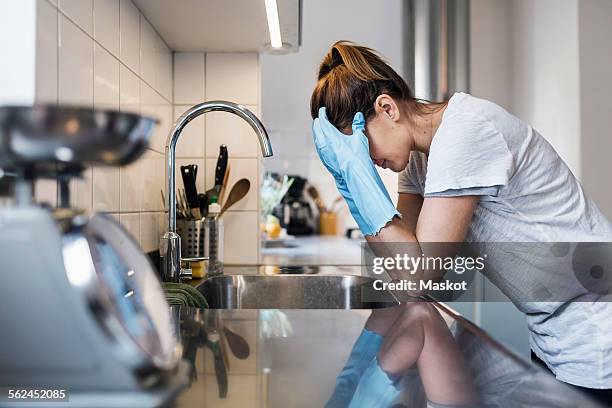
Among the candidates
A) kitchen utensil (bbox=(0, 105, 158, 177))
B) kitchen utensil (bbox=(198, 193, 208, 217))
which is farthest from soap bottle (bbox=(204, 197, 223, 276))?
kitchen utensil (bbox=(0, 105, 158, 177))

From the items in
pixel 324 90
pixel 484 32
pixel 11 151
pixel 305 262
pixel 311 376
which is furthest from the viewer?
pixel 484 32

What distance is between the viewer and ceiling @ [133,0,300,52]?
0.88m

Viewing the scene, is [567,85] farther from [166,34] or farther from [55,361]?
[55,361]

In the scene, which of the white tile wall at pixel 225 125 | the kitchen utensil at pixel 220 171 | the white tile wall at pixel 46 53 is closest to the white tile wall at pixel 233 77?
the white tile wall at pixel 225 125

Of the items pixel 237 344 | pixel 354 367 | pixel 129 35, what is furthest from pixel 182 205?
pixel 354 367

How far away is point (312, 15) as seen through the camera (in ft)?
4.04

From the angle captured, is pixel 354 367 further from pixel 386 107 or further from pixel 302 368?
pixel 386 107

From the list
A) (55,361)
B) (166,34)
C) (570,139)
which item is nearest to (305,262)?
(166,34)

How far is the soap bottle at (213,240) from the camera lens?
3.36 ft

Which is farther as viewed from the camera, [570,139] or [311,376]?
[570,139]

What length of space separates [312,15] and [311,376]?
1024 millimetres

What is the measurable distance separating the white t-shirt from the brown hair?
0.12 meters

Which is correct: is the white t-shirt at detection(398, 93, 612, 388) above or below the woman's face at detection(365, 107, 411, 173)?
below

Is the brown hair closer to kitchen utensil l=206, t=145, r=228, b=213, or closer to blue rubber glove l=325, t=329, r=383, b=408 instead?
kitchen utensil l=206, t=145, r=228, b=213
